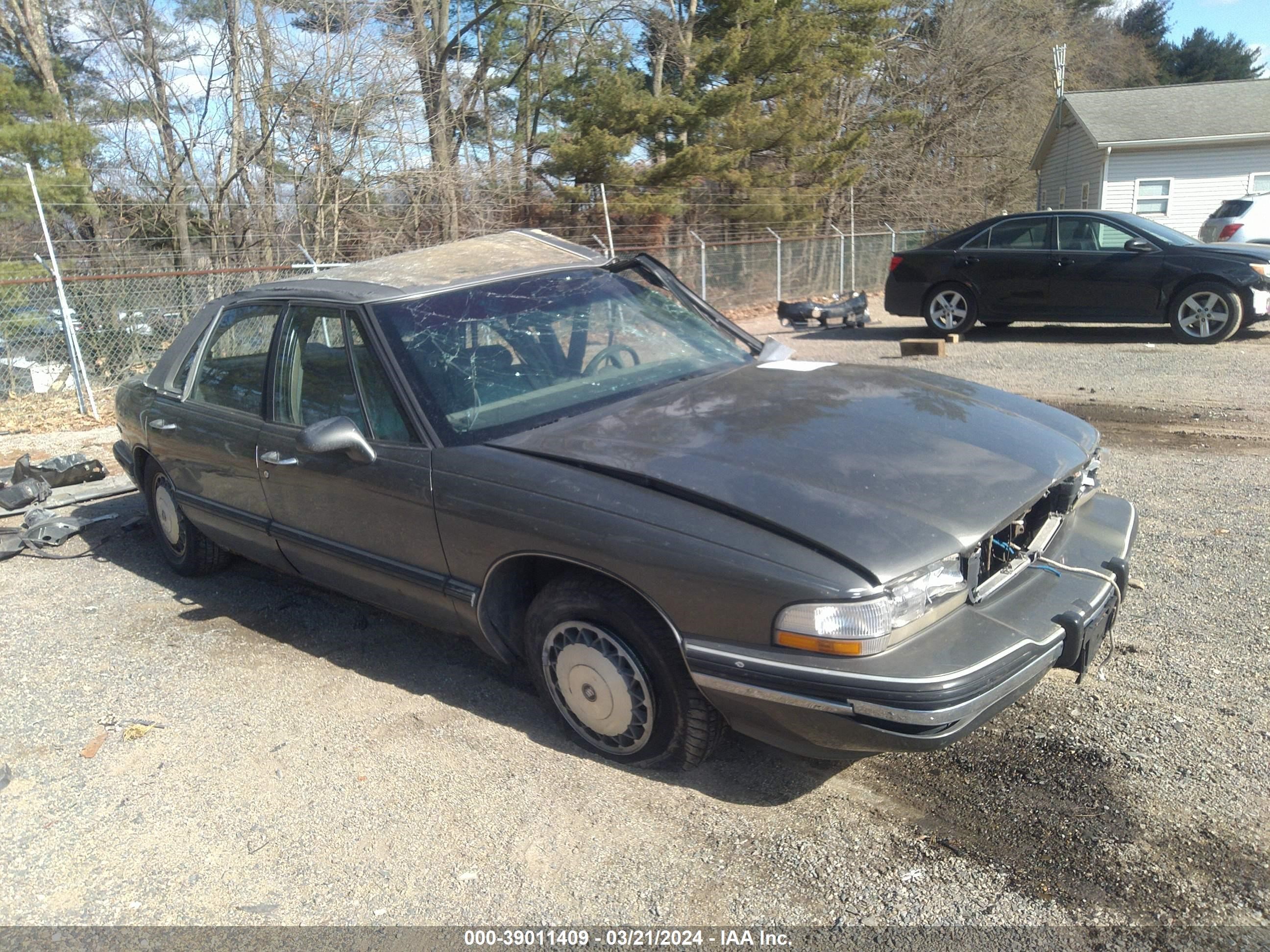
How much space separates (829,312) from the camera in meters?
14.7

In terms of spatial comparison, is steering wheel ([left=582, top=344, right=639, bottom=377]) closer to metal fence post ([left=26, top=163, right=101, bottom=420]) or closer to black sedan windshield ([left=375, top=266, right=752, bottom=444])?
black sedan windshield ([left=375, top=266, right=752, bottom=444])

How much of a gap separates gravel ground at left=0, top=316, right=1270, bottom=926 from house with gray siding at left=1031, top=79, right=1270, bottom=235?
27039mm

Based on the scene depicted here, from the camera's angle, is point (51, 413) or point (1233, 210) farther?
point (1233, 210)

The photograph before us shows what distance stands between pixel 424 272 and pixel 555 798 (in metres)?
2.25

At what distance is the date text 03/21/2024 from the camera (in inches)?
98.0

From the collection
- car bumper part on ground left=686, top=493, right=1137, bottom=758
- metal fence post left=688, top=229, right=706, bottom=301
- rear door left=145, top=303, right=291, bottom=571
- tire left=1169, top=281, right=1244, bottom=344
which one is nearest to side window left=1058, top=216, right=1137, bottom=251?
tire left=1169, top=281, right=1244, bottom=344

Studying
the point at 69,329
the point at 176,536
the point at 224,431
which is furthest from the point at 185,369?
the point at 69,329

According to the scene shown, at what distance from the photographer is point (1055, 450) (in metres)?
3.45

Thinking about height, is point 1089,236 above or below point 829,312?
above

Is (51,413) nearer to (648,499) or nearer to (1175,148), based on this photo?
(648,499)

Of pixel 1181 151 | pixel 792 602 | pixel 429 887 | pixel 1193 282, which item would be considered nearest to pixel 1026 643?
pixel 792 602

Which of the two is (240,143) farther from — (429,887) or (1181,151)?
(1181,151)

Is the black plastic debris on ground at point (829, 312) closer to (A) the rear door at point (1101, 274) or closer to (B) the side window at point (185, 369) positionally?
(A) the rear door at point (1101, 274)

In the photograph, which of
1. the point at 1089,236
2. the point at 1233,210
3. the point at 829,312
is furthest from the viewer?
the point at 1233,210
